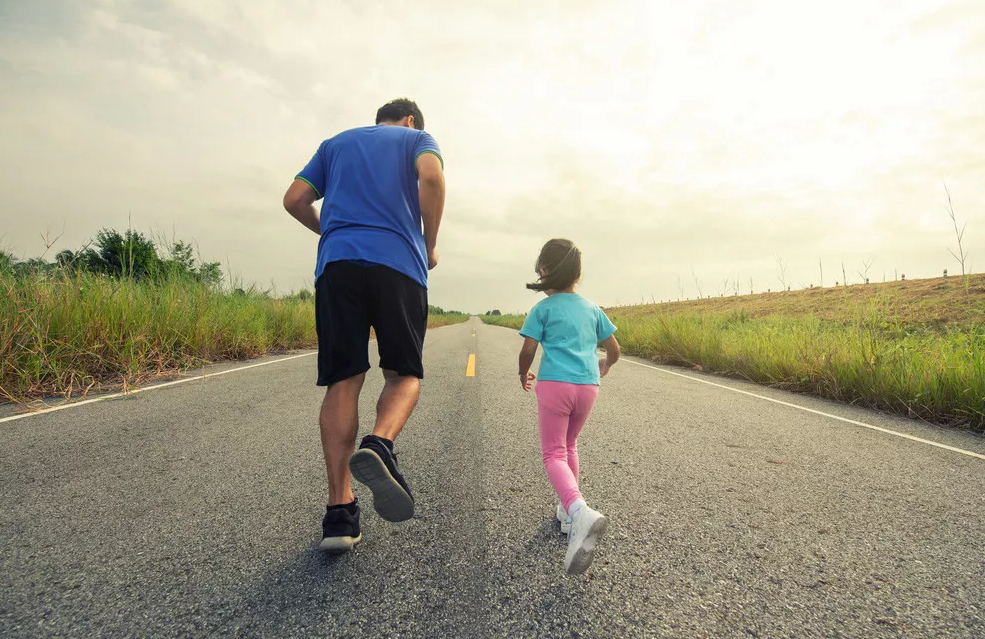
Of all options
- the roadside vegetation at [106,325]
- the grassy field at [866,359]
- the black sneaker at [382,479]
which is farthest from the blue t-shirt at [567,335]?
A: the roadside vegetation at [106,325]

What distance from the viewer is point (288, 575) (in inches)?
65.1

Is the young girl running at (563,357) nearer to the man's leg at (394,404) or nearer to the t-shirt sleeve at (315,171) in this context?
the man's leg at (394,404)

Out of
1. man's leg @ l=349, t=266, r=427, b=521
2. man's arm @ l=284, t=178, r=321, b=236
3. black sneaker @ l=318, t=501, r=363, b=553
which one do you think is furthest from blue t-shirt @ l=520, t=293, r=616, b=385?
man's arm @ l=284, t=178, r=321, b=236

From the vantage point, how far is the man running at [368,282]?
1.85 m

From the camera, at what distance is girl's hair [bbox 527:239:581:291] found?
2.23 m

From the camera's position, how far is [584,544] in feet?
5.13

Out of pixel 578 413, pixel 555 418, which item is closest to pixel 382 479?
pixel 555 418

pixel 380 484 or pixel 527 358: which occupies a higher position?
pixel 527 358

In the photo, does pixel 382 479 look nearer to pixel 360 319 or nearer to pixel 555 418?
pixel 360 319

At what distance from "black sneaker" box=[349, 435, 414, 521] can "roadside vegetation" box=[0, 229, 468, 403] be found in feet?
16.3

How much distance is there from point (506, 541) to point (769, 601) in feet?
3.23

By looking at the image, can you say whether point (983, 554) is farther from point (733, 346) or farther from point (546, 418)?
point (733, 346)

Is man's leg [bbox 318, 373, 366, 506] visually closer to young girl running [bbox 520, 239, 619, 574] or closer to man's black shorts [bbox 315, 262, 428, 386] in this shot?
man's black shorts [bbox 315, 262, 428, 386]

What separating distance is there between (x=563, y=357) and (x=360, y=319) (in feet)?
3.22
